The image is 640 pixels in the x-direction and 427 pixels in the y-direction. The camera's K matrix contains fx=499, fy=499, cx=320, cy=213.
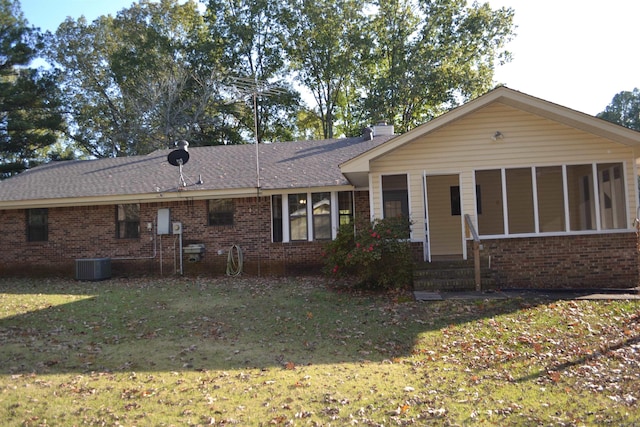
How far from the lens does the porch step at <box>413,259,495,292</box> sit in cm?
1076

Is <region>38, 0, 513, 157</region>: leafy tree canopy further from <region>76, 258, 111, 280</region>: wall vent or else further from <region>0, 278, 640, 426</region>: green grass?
<region>0, 278, 640, 426</region>: green grass

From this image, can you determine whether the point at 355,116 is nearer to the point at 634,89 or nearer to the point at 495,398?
the point at 495,398

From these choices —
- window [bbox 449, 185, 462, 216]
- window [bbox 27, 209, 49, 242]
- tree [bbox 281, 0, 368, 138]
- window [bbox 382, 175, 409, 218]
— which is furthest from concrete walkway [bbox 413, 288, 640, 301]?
tree [bbox 281, 0, 368, 138]

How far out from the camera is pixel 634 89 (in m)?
57.3

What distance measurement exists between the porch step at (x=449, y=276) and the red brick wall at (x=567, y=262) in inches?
17.7

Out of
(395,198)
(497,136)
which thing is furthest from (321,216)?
(497,136)

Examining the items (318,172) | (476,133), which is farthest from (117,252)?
(476,133)

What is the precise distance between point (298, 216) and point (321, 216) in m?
0.70

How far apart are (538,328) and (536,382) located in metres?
2.42

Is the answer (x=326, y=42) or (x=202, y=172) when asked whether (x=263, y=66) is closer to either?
(x=326, y=42)

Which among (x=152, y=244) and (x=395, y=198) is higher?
(x=395, y=198)

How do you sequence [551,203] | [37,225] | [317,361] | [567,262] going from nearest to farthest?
[317,361] → [567,262] → [551,203] → [37,225]

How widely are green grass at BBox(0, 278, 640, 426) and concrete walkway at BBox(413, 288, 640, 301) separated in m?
0.36

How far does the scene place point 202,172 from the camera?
16.7 metres
